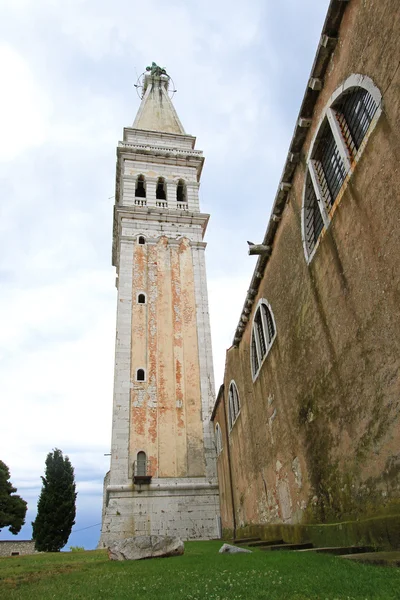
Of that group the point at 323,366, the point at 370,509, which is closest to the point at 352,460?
the point at 370,509

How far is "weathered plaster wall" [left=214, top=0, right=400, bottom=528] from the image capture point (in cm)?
481

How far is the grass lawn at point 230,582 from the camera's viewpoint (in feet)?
11.0

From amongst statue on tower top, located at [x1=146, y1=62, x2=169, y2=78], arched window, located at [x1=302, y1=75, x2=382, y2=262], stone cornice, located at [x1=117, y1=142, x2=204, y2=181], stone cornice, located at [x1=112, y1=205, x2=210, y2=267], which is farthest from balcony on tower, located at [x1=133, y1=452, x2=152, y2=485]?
statue on tower top, located at [x1=146, y1=62, x2=169, y2=78]

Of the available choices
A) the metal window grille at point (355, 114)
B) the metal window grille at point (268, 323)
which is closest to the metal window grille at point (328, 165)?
the metal window grille at point (355, 114)

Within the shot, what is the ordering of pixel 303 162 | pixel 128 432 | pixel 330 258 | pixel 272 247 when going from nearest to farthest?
pixel 330 258 → pixel 303 162 → pixel 272 247 → pixel 128 432

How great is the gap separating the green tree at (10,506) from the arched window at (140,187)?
21.4 metres

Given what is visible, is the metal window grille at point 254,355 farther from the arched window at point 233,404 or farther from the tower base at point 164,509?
the tower base at point 164,509

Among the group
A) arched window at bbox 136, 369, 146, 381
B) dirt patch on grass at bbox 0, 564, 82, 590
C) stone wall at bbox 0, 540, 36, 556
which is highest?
arched window at bbox 136, 369, 146, 381

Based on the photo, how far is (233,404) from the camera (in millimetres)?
14891

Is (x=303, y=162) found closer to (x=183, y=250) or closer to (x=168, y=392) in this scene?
(x=168, y=392)

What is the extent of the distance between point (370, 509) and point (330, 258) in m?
3.42

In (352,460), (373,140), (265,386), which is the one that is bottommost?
(352,460)

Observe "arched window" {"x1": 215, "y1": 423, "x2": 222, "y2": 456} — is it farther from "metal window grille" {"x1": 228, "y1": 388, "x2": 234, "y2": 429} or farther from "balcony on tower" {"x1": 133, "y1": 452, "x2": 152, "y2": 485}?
"balcony on tower" {"x1": 133, "y1": 452, "x2": 152, "y2": 485}

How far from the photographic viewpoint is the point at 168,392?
20484 millimetres
